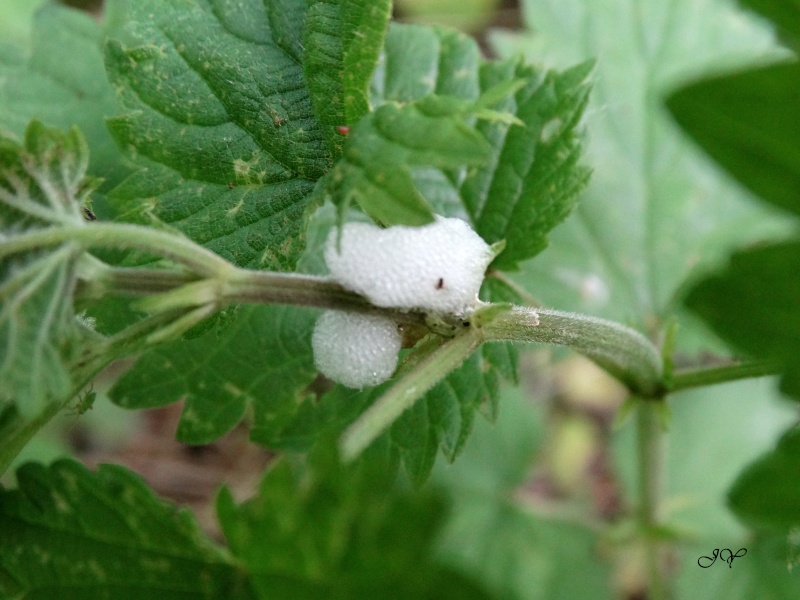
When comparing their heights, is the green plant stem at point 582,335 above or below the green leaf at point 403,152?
below

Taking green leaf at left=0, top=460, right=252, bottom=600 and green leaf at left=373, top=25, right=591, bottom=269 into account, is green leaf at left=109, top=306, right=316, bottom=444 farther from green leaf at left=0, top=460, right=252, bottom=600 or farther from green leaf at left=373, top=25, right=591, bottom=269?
green leaf at left=373, top=25, right=591, bottom=269

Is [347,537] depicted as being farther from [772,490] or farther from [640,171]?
[640,171]

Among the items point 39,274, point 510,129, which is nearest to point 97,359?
point 39,274

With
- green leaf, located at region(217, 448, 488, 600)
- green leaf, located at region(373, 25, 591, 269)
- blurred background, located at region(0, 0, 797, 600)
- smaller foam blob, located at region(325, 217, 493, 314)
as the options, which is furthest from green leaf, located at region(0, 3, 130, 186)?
green leaf, located at region(217, 448, 488, 600)

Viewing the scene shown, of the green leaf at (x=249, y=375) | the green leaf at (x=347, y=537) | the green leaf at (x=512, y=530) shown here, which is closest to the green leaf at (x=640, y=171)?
the green leaf at (x=512, y=530)

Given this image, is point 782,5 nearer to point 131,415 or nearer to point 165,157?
point 165,157

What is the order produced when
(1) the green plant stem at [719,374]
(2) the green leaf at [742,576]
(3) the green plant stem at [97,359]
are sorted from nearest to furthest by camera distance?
1. (3) the green plant stem at [97,359]
2. (1) the green plant stem at [719,374]
3. (2) the green leaf at [742,576]

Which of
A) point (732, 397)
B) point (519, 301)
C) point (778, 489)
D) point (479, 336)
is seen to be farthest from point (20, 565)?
point (732, 397)

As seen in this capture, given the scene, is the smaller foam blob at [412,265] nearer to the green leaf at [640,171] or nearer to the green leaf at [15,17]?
the green leaf at [640,171]
